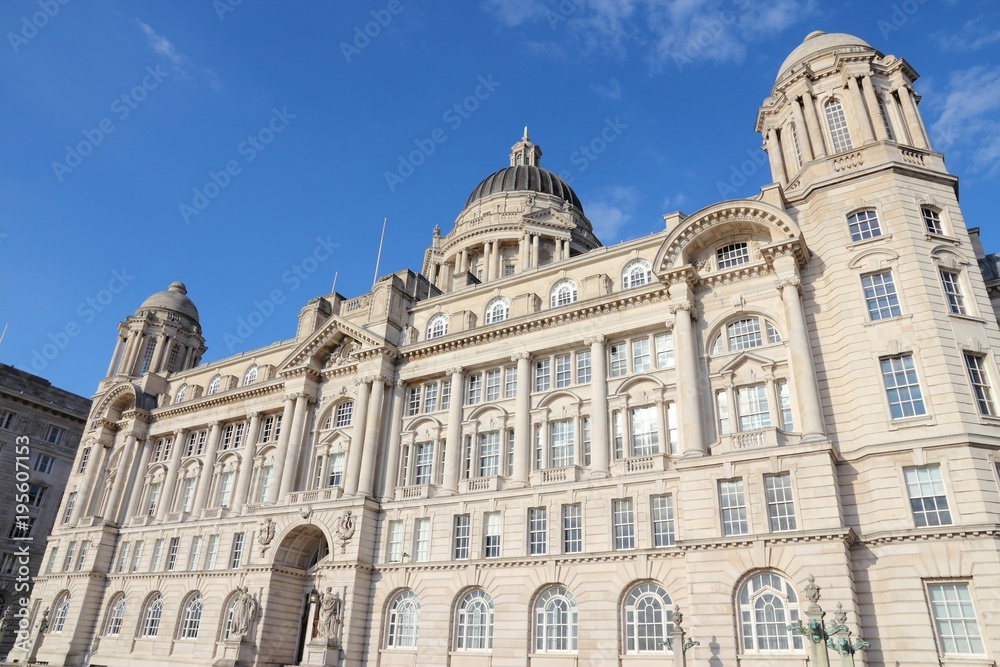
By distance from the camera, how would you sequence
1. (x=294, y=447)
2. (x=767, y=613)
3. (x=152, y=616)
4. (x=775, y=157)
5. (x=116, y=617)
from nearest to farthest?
1. (x=767, y=613)
2. (x=775, y=157)
3. (x=294, y=447)
4. (x=152, y=616)
5. (x=116, y=617)

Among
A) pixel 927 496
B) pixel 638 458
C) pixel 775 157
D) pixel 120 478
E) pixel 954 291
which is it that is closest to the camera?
pixel 927 496

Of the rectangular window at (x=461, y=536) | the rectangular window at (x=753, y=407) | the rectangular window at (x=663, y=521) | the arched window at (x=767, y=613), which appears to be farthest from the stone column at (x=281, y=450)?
the arched window at (x=767, y=613)

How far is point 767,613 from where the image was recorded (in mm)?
27156

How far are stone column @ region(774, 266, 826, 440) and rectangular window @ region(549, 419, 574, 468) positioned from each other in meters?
11.7

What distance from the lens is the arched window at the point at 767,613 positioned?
1045 inches

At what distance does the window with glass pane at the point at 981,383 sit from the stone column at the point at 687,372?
10938 millimetres

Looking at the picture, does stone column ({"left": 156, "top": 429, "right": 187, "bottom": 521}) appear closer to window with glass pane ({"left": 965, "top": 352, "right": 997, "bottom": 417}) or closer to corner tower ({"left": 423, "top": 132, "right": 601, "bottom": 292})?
corner tower ({"left": 423, "top": 132, "right": 601, "bottom": 292})

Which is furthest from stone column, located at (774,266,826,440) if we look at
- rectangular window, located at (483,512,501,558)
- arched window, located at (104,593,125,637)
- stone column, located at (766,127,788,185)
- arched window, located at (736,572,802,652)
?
arched window, located at (104,593,125,637)

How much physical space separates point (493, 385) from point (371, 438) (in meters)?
8.22

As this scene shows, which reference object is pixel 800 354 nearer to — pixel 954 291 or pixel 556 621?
pixel 954 291

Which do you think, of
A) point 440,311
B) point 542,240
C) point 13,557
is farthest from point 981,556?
point 13,557

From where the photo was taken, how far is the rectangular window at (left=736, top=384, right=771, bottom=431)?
31922 mm

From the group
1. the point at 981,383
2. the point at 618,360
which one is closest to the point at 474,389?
the point at 618,360

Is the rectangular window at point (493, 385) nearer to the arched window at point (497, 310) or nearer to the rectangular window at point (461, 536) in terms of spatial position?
the arched window at point (497, 310)
